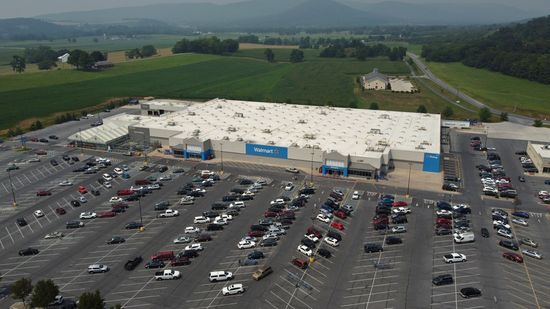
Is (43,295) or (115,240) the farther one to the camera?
(115,240)

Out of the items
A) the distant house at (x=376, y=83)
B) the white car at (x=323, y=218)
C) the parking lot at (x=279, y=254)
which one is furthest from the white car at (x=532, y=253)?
the distant house at (x=376, y=83)

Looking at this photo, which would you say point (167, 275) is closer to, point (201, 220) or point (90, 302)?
point (90, 302)

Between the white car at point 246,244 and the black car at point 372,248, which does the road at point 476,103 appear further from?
the white car at point 246,244

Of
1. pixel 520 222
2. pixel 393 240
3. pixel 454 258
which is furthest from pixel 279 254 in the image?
pixel 520 222

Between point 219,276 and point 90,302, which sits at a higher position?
point 90,302

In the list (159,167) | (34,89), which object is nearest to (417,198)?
(159,167)

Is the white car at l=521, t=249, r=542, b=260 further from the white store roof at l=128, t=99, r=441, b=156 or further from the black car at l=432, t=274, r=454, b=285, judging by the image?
the white store roof at l=128, t=99, r=441, b=156

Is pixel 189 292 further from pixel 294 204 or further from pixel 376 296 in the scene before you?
pixel 294 204
